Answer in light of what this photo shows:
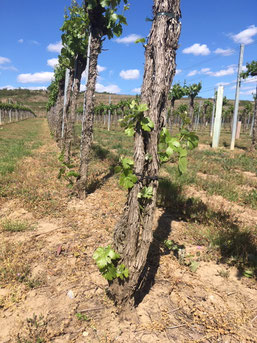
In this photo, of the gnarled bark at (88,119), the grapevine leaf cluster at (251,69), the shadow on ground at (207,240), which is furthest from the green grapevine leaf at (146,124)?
the grapevine leaf cluster at (251,69)

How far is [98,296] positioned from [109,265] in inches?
22.5

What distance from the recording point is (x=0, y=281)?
2.68m

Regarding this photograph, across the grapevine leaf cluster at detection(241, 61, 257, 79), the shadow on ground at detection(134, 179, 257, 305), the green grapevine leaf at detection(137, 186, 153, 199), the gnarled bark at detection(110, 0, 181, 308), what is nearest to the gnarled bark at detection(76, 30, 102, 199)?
the shadow on ground at detection(134, 179, 257, 305)

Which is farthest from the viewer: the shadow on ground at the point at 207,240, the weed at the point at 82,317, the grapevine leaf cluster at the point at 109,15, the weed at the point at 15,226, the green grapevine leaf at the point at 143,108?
the grapevine leaf cluster at the point at 109,15

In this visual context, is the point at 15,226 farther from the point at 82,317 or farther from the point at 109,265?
the point at 109,265

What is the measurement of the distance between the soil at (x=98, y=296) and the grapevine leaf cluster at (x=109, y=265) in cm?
41

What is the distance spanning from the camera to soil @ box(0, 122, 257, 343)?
6.95 feet

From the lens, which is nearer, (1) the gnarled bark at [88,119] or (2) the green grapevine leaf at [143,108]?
(2) the green grapevine leaf at [143,108]

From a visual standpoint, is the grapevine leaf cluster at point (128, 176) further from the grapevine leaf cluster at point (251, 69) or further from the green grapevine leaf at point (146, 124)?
the grapevine leaf cluster at point (251, 69)

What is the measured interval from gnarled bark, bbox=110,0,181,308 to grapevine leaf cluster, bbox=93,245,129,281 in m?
0.08

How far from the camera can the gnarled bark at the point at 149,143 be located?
2125 millimetres

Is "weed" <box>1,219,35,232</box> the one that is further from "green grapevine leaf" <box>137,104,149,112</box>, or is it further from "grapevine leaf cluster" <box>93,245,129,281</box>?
"green grapevine leaf" <box>137,104,149,112</box>

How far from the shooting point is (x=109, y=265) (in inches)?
87.0

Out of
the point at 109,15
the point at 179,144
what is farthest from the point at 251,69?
the point at 179,144
